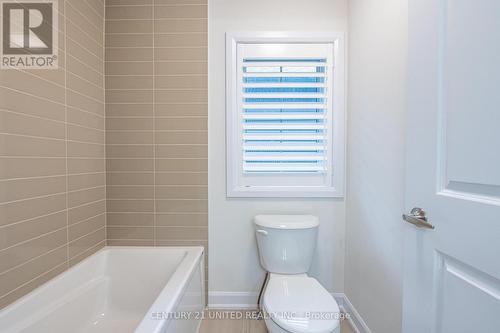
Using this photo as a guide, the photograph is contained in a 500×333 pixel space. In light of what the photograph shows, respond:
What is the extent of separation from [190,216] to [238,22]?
1437 millimetres

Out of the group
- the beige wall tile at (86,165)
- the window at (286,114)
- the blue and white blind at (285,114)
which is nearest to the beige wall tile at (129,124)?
the beige wall tile at (86,165)

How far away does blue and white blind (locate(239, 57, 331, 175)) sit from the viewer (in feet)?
5.63

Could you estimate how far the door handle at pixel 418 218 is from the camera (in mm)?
821

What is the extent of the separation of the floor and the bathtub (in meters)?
0.11

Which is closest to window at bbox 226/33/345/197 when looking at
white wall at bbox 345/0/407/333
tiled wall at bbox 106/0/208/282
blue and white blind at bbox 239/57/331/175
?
blue and white blind at bbox 239/57/331/175

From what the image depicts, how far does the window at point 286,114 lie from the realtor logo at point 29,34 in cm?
99

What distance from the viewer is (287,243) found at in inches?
61.4

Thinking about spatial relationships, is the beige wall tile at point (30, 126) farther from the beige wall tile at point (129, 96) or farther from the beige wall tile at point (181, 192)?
the beige wall tile at point (181, 192)

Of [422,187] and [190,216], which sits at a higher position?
[422,187]

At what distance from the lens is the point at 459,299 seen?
28.3 inches

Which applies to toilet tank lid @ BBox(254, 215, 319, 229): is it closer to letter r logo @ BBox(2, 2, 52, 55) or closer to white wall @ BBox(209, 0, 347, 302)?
white wall @ BBox(209, 0, 347, 302)

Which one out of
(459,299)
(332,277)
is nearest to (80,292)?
(332,277)

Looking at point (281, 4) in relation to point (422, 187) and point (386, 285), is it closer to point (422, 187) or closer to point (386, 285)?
point (422, 187)

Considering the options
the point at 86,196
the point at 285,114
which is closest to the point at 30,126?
the point at 86,196
